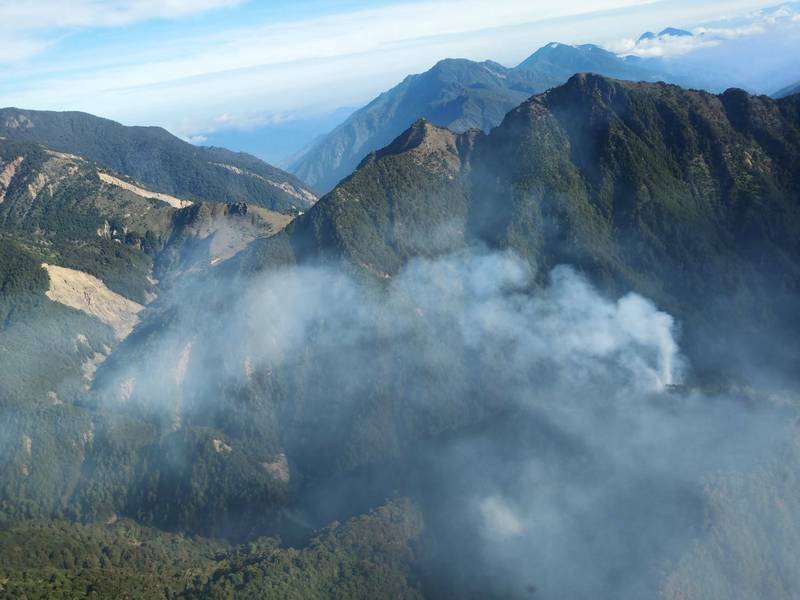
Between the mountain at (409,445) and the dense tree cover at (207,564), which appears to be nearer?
the dense tree cover at (207,564)

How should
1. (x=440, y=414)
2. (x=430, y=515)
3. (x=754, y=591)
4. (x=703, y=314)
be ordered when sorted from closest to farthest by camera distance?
(x=754, y=591) → (x=430, y=515) → (x=440, y=414) → (x=703, y=314)

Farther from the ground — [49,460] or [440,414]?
[49,460]

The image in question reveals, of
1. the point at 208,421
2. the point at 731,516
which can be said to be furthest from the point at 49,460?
the point at 731,516

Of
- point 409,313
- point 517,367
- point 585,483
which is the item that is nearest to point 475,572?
point 585,483

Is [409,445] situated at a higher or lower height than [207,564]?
lower

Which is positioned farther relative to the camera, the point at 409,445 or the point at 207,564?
the point at 409,445

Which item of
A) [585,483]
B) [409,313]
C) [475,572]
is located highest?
[409,313]

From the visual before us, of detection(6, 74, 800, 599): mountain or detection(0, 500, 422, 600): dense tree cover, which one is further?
detection(6, 74, 800, 599): mountain

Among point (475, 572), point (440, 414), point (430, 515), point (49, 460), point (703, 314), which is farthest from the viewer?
point (703, 314)

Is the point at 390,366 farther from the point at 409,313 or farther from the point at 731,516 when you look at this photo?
the point at 731,516

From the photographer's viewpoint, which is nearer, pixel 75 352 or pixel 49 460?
pixel 49 460
